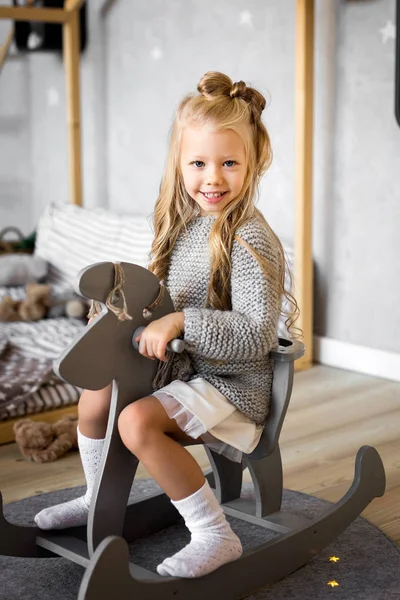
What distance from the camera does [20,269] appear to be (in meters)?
3.28

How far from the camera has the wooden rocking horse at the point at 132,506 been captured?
3.92 ft

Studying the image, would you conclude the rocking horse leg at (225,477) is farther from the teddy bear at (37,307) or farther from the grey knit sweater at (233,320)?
the teddy bear at (37,307)

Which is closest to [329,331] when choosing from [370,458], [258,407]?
[370,458]

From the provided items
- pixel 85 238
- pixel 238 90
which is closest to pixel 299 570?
pixel 238 90

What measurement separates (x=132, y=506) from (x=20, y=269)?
1918mm

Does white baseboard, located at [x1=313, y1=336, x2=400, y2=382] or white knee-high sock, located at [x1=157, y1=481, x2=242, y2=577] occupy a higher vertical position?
white knee-high sock, located at [x1=157, y1=481, x2=242, y2=577]

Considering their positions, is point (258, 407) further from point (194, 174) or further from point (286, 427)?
point (286, 427)

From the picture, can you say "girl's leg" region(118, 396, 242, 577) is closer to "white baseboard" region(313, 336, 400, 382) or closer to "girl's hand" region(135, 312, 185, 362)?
"girl's hand" region(135, 312, 185, 362)

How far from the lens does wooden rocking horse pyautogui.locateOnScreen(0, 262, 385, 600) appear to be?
1.20m

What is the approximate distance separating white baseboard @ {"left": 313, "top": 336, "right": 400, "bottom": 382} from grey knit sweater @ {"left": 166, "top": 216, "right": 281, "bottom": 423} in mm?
1274

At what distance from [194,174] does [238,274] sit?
7.4 inches

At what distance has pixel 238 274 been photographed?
136 cm

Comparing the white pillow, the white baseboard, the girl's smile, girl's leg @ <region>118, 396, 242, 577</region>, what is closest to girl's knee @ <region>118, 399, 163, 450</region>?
girl's leg @ <region>118, 396, 242, 577</region>

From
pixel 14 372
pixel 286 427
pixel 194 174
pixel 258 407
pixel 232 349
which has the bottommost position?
pixel 286 427
